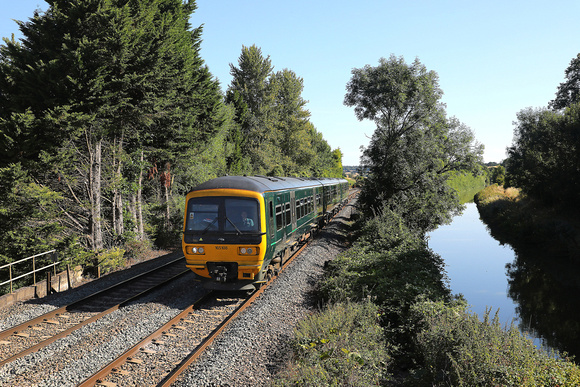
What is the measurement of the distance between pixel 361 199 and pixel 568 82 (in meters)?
28.9

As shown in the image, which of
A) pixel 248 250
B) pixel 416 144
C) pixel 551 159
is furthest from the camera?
pixel 551 159

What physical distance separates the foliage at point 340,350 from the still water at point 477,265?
3.89 m

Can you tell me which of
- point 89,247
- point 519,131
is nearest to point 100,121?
point 89,247

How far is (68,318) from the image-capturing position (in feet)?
27.6

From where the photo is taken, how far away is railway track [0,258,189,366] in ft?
22.7

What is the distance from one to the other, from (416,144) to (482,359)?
53.3 ft

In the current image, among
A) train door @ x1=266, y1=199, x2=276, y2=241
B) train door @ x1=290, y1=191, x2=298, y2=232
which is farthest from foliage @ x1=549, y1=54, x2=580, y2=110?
train door @ x1=266, y1=199, x2=276, y2=241

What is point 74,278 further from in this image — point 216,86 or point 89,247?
point 216,86

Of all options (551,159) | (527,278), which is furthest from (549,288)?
(551,159)

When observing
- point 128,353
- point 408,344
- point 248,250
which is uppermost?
point 248,250

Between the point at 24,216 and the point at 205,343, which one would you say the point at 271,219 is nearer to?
the point at 205,343

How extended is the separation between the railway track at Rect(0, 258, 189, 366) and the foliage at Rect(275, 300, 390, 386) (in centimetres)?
468

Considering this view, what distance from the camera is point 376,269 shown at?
11383mm

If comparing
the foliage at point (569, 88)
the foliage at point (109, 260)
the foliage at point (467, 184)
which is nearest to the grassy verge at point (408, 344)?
the foliage at point (109, 260)
